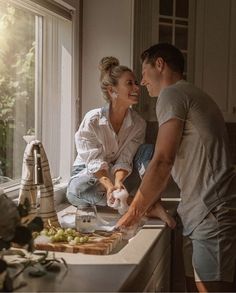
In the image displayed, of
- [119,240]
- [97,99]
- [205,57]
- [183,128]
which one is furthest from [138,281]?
[205,57]

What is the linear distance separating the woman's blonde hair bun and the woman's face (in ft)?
0.30

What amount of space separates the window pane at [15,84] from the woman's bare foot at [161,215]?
0.63m

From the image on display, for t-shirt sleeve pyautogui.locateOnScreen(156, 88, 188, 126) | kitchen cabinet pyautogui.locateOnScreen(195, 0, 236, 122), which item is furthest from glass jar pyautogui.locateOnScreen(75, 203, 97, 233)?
kitchen cabinet pyautogui.locateOnScreen(195, 0, 236, 122)

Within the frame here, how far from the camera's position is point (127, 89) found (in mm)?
2494

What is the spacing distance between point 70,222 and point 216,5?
1.82 meters

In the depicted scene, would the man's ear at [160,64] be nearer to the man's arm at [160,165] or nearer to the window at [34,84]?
the man's arm at [160,165]

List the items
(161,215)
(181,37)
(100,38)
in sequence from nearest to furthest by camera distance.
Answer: (161,215), (100,38), (181,37)

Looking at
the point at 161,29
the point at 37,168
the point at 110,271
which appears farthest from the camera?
the point at 161,29

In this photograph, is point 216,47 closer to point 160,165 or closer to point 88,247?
point 160,165

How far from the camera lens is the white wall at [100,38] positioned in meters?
2.71

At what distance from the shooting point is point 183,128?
6.19 feet

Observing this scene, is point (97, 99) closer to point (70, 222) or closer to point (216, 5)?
point (70, 222)

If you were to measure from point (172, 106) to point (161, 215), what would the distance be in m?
0.55

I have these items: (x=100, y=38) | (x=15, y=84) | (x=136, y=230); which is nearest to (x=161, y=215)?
(x=136, y=230)
